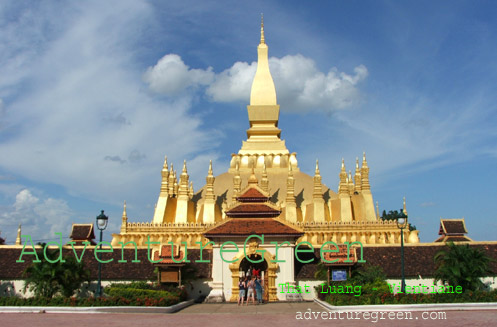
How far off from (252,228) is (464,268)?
1015cm

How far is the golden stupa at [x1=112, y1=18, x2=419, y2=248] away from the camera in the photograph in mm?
42062

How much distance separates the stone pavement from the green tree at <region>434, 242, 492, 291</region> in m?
4.12

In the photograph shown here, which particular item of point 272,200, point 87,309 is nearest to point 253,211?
point 87,309

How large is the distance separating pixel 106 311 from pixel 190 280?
23.2ft

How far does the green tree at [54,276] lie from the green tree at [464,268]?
16.9 metres

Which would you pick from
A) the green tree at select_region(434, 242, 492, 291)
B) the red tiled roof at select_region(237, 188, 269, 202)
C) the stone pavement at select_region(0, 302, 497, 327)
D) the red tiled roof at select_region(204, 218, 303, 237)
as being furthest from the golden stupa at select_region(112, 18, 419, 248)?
the stone pavement at select_region(0, 302, 497, 327)

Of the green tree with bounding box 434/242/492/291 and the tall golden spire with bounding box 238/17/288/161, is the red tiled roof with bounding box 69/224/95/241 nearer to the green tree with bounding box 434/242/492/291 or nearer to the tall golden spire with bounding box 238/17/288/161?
the tall golden spire with bounding box 238/17/288/161

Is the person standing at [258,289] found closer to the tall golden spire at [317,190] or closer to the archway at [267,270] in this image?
the archway at [267,270]

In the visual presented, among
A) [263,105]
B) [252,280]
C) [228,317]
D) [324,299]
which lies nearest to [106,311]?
[228,317]

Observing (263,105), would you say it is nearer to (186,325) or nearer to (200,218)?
(200,218)

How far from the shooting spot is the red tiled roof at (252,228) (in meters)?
29.2

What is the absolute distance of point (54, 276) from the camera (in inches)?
1053

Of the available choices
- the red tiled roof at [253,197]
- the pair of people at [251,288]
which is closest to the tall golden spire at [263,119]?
the red tiled roof at [253,197]

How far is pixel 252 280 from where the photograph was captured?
26859 millimetres
